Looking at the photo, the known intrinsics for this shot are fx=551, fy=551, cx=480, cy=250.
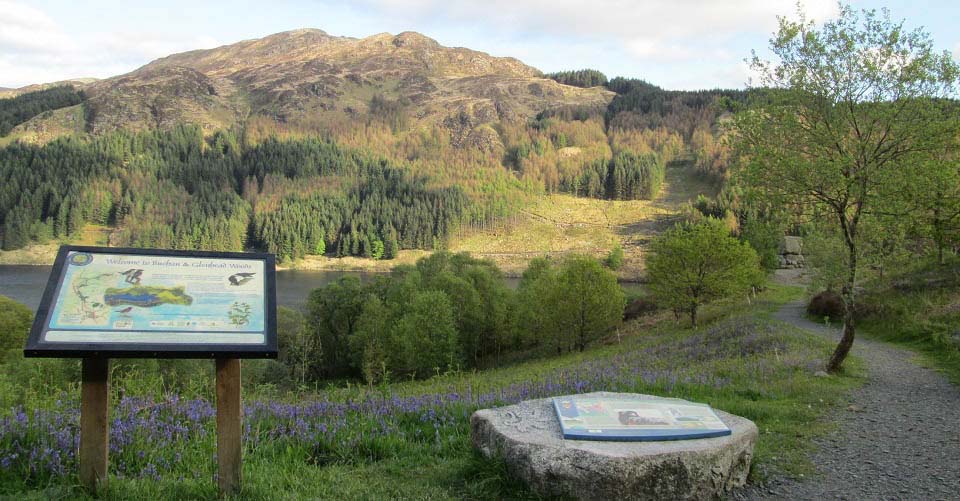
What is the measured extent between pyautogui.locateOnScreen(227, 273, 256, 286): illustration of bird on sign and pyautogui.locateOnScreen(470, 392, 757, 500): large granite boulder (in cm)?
357

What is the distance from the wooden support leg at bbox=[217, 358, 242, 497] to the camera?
5.95 m

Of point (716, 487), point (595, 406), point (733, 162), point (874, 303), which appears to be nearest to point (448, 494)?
point (595, 406)

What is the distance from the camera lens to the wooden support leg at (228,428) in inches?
234

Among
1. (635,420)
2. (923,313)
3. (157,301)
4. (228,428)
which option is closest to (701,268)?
(923,313)

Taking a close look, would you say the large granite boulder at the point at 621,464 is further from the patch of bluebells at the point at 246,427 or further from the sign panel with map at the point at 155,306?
the sign panel with map at the point at 155,306

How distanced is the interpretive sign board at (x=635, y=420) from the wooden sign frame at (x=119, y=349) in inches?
151

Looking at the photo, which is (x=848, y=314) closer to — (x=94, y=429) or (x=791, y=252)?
(x=94, y=429)

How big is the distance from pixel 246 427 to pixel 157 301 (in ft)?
9.59

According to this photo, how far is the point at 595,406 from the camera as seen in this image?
786 cm

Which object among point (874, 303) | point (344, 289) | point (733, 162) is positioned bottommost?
point (344, 289)

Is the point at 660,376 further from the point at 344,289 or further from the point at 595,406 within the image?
the point at 344,289

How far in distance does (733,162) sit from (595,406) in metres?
11.7

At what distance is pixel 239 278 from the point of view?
21.6 feet

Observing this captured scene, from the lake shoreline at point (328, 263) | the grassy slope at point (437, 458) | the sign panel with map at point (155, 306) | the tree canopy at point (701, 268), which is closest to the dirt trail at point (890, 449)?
the grassy slope at point (437, 458)
